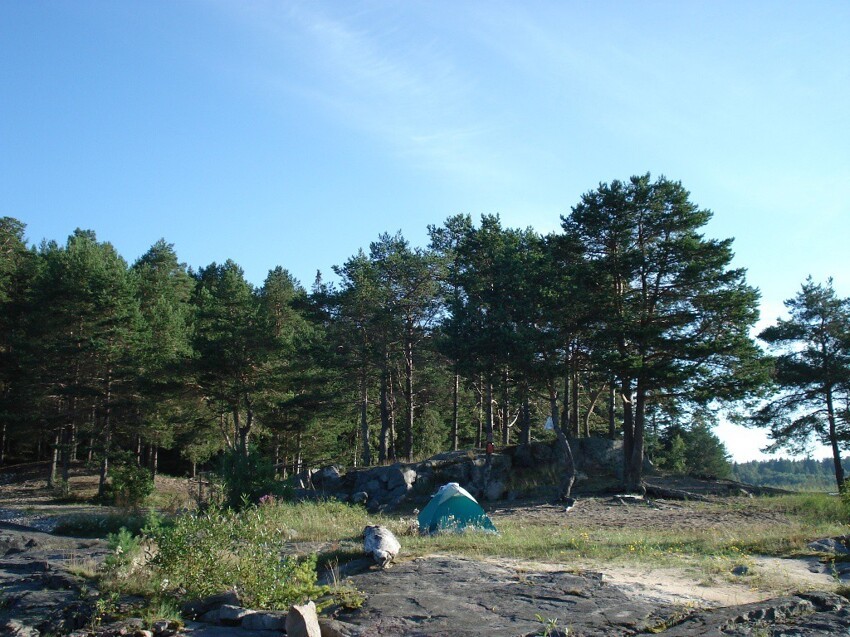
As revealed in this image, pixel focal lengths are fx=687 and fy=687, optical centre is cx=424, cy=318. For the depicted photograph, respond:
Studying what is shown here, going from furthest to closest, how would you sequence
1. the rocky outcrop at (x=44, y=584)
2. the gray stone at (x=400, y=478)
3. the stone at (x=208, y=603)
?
1. the gray stone at (x=400, y=478)
2. the stone at (x=208, y=603)
3. the rocky outcrop at (x=44, y=584)

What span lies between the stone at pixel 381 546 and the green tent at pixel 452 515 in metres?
5.00

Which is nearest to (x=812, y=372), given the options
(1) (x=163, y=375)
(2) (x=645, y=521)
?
(2) (x=645, y=521)

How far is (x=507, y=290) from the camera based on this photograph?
95.7 feet

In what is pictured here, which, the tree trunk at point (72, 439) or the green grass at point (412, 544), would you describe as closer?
the green grass at point (412, 544)

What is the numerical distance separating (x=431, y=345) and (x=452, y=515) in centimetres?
1714

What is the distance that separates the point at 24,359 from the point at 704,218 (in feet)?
102

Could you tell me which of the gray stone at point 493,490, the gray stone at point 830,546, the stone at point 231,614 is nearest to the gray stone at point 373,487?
the gray stone at point 493,490

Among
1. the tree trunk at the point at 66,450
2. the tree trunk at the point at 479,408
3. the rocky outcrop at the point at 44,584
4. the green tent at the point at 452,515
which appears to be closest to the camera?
the rocky outcrop at the point at 44,584

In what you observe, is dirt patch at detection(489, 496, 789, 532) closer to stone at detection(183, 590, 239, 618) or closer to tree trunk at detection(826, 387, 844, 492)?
tree trunk at detection(826, 387, 844, 492)

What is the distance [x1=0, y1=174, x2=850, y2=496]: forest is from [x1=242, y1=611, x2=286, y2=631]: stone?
1284cm

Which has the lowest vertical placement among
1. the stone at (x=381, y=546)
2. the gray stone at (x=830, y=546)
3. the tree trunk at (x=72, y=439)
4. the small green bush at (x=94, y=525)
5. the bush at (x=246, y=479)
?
the small green bush at (x=94, y=525)

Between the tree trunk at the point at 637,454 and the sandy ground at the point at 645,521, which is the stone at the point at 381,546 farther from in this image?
the tree trunk at the point at 637,454

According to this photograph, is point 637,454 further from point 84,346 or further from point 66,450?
point 66,450

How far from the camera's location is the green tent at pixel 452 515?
16328 mm
